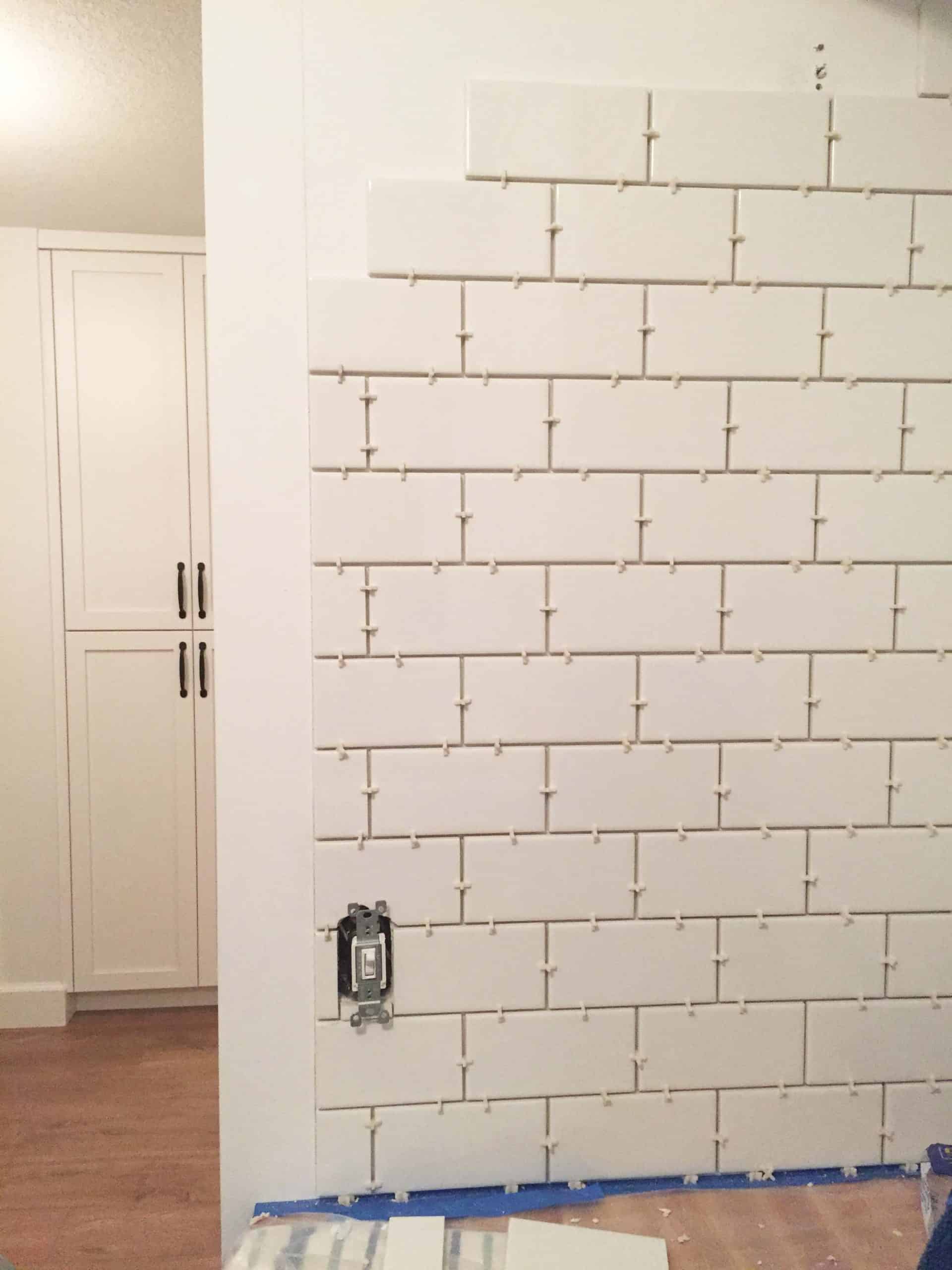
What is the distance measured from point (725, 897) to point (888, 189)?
0.88 metres

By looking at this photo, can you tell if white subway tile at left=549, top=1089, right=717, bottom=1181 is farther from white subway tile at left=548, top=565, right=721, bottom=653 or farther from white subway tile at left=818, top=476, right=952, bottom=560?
white subway tile at left=818, top=476, right=952, bottom=560

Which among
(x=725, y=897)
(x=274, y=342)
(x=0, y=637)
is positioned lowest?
(x=725, y=897)

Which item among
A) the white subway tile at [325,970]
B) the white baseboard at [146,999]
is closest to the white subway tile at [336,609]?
the white subway tile at [325,970]

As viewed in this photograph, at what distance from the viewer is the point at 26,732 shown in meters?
2.79

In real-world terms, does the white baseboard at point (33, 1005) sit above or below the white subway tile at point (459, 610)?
below

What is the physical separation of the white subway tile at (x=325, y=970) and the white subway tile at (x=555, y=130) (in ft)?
2.99

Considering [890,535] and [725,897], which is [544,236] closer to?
[890,535]

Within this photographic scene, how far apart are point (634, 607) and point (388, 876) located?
0.44 metres

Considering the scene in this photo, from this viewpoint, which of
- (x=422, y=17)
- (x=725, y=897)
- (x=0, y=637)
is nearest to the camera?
(x=422, y=17)

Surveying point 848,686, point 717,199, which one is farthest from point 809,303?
point 848,686

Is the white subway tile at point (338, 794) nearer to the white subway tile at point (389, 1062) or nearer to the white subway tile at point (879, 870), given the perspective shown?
the white subway tile at point (389, 1062)

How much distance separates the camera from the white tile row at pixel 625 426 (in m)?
1.06

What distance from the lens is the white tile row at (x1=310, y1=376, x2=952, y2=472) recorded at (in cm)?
106

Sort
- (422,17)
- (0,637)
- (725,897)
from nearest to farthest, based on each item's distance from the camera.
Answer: (422,17) < (725,897) < (0,637)
